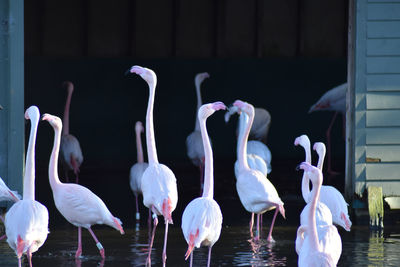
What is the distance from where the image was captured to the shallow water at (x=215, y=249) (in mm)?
7754

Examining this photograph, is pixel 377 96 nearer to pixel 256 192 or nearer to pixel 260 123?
pixel 256 192

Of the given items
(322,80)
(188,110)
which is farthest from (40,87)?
(322,80)

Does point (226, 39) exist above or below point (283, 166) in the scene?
above

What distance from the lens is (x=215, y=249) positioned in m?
8.41

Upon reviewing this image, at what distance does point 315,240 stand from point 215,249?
2.53m

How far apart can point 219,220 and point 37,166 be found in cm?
833

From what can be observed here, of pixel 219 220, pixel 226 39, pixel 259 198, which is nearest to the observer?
pixel 219 220

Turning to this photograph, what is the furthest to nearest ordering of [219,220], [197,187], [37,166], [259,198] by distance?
[37,166]
[197,187]
[259,198]
[219,220]

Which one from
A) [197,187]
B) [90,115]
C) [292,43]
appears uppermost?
[292,43]

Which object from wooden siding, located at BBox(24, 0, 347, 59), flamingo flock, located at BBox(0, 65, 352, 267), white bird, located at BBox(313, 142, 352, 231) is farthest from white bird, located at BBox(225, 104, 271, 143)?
white bird, located at BBox(313, 142, 352, 231)

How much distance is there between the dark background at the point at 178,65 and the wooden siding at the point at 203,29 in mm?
20

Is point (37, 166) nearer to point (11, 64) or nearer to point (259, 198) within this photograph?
point (11, 64)

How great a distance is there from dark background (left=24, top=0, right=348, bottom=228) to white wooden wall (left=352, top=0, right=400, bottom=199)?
18.8 ft

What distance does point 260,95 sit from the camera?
1631 cm
